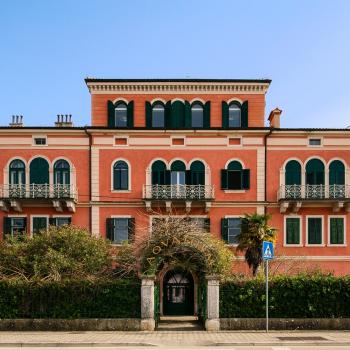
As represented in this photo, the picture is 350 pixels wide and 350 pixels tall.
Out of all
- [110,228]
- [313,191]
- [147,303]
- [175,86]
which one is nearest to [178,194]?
[110,228]

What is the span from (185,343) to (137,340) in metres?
1.64

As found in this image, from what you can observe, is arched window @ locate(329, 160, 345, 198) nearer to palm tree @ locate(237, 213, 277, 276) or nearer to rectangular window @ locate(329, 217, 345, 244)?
rectangular window @ locate(329, 217, 345, 244)

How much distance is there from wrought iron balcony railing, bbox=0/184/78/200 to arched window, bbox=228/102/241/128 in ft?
35.6

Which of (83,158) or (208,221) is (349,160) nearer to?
(208,221)

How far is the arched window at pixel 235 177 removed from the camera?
34.1 metres

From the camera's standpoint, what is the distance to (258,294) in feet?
69.4

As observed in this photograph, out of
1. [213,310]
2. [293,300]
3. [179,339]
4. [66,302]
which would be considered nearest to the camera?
[179,339]

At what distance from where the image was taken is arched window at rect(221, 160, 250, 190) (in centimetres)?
3406

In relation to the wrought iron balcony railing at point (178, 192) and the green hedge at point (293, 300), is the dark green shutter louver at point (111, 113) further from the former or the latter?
the green hedge at point (293, 300)

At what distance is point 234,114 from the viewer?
35281 mm

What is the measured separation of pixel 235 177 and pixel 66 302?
Answer: 16.1 meters

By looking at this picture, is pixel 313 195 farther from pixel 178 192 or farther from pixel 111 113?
pixel 111 113

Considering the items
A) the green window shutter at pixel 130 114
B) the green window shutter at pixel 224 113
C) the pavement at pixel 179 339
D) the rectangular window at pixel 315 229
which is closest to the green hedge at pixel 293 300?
the pavement at pixel 179 339

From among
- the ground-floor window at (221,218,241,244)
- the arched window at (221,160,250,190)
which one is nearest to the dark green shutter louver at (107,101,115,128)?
the arched window at (221,160,250,190)
